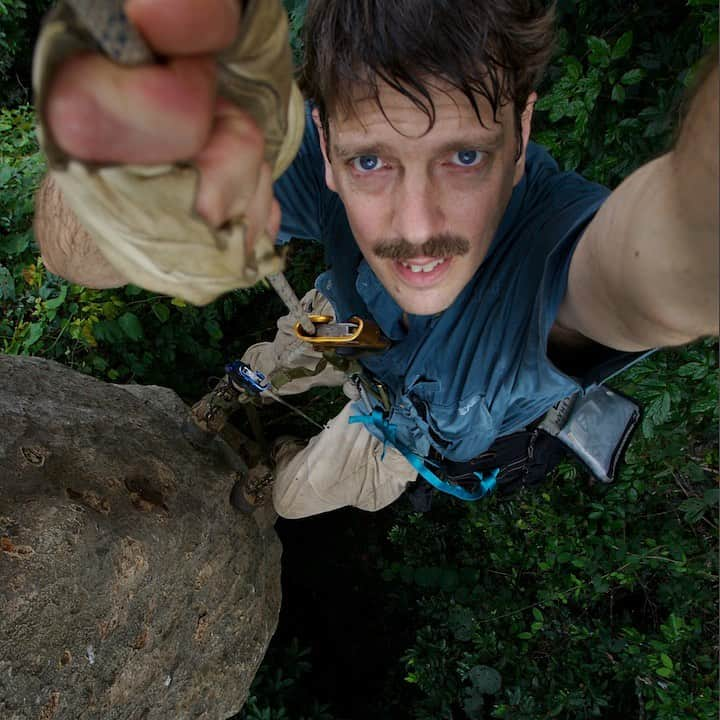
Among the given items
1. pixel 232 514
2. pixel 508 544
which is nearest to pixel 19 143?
pixel 232 514

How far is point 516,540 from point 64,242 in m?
2.76

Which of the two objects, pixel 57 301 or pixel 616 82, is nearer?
pixel 616 82

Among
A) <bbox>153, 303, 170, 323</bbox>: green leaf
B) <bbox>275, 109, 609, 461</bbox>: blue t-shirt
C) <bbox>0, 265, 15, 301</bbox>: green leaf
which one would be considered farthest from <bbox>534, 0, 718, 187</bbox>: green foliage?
<bbox>0, 265, 15, 301</bbox>: green leaf

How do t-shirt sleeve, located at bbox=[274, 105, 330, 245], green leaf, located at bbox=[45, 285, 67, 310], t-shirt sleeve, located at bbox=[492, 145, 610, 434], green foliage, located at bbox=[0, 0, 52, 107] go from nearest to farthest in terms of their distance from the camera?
t-shirt sleeve, located at bbox=[492, 145, 610, 434] < t-shirt sleeve, located at bbox=[274, 105, 330, 245] < green leaf, located at bbox=[45, 285, 67, 310] < green foliage, located at bbox=[0, 0, 52, 107]

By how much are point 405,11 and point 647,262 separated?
72cm

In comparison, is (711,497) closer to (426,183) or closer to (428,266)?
(428,266)

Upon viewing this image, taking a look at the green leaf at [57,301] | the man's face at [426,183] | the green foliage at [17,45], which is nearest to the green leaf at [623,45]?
the man's face at [426,183]

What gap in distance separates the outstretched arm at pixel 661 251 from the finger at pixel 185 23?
583 millimetres

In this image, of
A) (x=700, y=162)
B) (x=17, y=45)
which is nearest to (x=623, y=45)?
(x=700, y=162)

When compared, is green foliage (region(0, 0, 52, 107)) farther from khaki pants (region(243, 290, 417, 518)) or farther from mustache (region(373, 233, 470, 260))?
mustache (region(373, 233, 470, 260))

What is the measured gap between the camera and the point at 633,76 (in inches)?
74.0

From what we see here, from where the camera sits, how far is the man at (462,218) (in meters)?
0.86

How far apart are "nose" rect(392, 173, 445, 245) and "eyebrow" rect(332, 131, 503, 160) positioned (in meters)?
0.07

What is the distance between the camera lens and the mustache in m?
1.32
